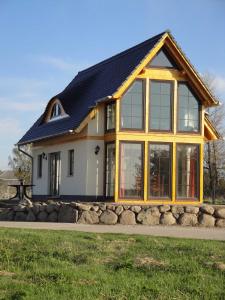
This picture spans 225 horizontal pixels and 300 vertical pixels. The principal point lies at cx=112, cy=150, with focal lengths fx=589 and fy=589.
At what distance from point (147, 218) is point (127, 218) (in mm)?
642

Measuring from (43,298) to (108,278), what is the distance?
4.62ft

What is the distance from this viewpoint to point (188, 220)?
18719 millimetres

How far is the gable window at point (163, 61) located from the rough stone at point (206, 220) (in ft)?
19.1

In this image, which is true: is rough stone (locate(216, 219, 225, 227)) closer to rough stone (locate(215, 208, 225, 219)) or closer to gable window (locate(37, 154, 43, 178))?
rough stone (locate(215, 208, 225, 219))

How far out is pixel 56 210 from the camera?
19.4 meters

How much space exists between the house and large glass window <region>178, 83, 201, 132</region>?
0.04m

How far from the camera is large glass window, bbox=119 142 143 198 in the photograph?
68.2 ft

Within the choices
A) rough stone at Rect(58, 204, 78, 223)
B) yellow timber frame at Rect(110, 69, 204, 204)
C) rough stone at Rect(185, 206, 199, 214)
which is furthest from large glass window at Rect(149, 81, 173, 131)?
rough stone at Rect(58, 204, 78, 223)

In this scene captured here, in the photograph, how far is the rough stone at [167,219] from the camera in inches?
733

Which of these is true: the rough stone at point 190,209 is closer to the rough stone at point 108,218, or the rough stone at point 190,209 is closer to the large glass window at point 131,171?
the rough stone at point 108,218

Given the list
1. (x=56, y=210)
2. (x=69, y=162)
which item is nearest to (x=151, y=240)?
(x=56, y=210)

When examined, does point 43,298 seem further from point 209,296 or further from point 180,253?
point 180,253

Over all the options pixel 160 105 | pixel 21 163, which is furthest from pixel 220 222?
pixel 21 163

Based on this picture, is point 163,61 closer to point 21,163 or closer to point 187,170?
point 187,170
